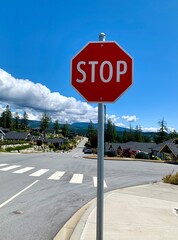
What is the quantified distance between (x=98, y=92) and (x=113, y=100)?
0.67 feet

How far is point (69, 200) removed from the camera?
33.5ft

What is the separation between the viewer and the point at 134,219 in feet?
23.7

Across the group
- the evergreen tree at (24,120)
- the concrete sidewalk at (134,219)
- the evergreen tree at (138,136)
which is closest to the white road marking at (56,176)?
the concrete sidewalk at (134,219)

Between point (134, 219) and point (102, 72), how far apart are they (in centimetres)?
459

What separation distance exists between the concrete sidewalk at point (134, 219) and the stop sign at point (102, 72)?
306 cm

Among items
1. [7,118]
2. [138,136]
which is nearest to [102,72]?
[138,136]

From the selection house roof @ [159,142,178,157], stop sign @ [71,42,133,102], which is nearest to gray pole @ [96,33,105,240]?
stop sign @ [71,42,133,102]

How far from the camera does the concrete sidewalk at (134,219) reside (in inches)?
234

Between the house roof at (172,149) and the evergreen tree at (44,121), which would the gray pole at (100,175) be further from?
the evergreen tree at (44,121)

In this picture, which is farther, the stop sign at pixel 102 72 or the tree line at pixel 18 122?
the tree line at pixel 18 122

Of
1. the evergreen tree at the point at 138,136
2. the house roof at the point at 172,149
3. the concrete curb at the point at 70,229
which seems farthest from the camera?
the evergreen tree at the point at 138,136

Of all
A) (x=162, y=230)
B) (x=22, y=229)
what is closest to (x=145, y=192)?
(x=162, y=230)

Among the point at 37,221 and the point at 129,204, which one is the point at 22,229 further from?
the point at 129,204

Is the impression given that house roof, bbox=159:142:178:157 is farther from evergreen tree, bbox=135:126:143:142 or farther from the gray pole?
evergreen tree, bbox=135:126:143:142
